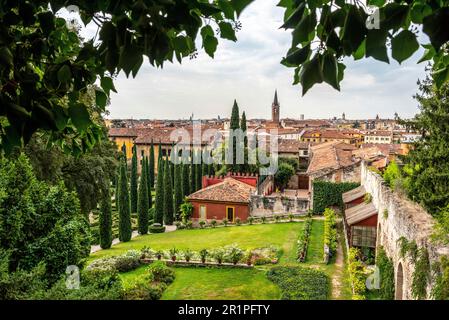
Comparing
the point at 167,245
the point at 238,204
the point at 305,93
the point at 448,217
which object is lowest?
the point at 167,245

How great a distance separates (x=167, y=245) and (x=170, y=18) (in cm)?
2057

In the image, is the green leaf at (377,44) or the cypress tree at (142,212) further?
the cypress tree at (142,212)

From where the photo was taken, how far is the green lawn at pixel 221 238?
20344mm

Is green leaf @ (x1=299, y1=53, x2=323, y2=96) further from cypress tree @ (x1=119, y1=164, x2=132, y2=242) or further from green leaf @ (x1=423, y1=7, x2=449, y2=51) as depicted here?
cypress tree @ (x1=119, y1=164, x2=132, y2=242)

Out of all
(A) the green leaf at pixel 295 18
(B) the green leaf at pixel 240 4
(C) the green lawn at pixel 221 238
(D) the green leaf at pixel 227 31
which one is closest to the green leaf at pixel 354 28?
(A) the green leaf at pixel 295 18

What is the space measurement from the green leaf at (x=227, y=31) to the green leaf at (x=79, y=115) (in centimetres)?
84

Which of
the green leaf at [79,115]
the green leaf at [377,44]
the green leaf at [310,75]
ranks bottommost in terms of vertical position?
the green leaf at [79,115]

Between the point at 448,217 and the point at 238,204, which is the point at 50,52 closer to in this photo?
the point at 448,217

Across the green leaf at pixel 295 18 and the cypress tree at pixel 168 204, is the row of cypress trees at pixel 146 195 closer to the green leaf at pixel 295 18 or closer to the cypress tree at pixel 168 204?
the cypress tree at pixel 168 204

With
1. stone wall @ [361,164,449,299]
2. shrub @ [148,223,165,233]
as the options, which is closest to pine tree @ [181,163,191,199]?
shrub @ [148,223,165,233]

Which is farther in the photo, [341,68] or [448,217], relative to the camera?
[448,217]

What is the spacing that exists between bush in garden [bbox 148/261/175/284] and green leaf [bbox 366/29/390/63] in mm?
14907
